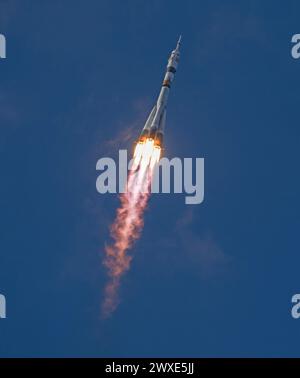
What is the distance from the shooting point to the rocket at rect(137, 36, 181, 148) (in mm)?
85938

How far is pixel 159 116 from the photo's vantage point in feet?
287

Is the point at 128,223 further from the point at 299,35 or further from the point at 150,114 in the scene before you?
the point at 299,35

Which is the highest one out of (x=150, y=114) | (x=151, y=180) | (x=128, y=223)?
(x=150, y=114)

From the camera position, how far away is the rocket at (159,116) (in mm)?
85938

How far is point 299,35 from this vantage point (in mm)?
90812
